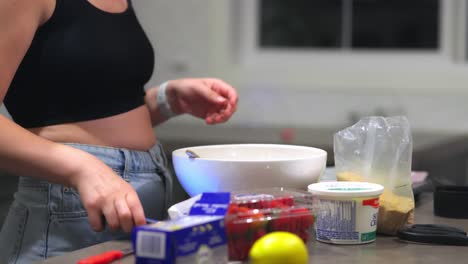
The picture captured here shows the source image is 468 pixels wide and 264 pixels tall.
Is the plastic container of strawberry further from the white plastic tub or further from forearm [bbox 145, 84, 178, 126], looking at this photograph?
forearm [bbox 145, 84, 178, 126]

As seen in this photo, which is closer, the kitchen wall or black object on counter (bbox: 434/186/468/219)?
black object on counter (bbox: 434/186/468/219)

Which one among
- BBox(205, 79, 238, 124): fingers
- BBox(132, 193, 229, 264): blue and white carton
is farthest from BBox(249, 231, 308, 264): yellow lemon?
BBox(205, 79, 238, 124): fingers

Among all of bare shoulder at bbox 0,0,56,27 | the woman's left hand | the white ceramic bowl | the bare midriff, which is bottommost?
the white ceramic bowl

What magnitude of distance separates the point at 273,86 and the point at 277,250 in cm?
274

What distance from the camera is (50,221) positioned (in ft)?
4.25

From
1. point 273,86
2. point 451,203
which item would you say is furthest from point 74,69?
point 273,86

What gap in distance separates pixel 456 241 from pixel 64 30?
27.9 inches

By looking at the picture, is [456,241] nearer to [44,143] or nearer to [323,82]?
[44,143]

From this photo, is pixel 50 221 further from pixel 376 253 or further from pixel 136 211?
pixel 376 253

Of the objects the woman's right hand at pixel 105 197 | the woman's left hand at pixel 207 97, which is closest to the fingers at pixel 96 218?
the woman's right hand at pixel 105 197

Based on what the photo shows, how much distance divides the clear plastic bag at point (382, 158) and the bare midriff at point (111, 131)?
1.21ft

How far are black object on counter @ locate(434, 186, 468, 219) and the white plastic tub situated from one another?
260 millimetres

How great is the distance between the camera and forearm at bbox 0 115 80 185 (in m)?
1.10

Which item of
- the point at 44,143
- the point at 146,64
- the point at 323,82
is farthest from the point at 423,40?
the point at 44,143
